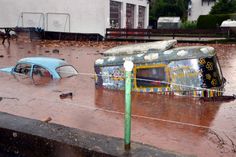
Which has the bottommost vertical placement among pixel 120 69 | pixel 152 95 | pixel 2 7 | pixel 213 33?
pixel 152 95

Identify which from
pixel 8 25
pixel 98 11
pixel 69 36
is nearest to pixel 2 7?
pixel 8 25

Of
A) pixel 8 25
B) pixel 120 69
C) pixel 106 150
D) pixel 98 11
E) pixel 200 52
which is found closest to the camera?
pixel 106 150

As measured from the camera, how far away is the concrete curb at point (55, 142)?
3.89 metres

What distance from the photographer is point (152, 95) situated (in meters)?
10.8

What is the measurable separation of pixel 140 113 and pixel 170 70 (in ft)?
6.90

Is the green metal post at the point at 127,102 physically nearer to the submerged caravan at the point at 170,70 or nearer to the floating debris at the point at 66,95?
the submerged caravan at the point at 170,70

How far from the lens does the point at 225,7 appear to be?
153ft

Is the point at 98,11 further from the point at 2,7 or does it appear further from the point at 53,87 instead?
the point at 53,87

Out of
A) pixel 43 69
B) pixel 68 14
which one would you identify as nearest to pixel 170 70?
pixel 43 69

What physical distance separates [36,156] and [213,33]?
28377 millimetres

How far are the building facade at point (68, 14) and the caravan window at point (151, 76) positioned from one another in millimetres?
20007

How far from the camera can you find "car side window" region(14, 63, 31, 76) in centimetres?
1292

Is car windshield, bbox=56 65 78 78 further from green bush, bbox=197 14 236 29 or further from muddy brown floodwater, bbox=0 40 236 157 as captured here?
green bush, bbox=197 14 236 29

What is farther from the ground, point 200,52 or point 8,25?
point 8,25
